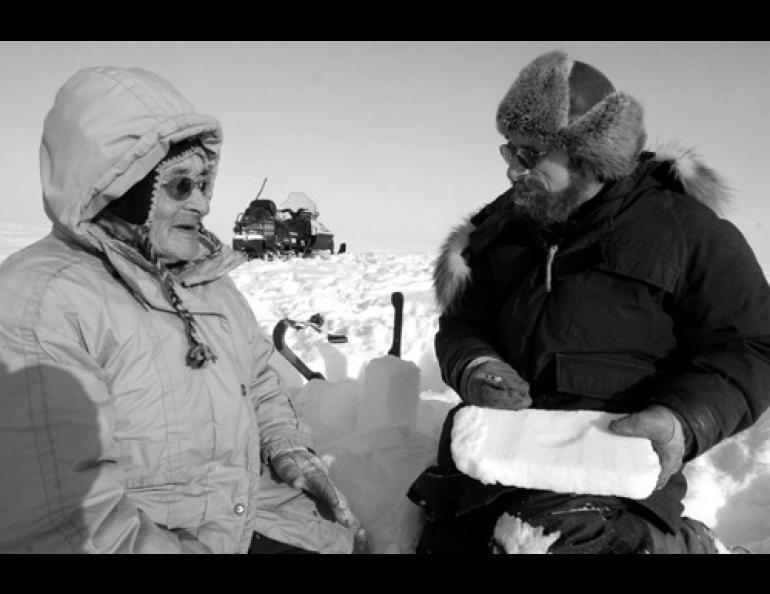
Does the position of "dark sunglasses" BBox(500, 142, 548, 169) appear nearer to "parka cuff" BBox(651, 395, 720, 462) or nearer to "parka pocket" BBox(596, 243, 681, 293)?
"parka pocket" BBox(596, 243, 681, 293)

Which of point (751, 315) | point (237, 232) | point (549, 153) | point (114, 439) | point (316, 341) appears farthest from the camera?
point (237, 232)

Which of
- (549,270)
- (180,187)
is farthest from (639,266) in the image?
(180,187)

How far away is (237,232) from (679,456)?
13.0 m

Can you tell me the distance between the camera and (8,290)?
1357 mm

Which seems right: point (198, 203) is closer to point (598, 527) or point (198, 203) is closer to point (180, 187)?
point (180, 187)

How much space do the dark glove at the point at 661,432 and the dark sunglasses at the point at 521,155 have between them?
92 centimetres

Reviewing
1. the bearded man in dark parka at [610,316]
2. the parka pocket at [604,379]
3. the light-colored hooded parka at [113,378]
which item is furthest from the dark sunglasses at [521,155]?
the light-colored hooded parka at [113,378]

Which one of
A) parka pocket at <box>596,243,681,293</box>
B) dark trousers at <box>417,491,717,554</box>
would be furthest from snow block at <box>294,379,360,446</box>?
parka pocket at <box>596,243,681,293</box>

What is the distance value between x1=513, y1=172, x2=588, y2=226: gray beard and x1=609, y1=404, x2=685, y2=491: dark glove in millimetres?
734

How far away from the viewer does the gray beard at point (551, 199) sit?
1.94 m

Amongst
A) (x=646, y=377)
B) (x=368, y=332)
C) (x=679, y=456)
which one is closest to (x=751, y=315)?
(x=646, y=377)

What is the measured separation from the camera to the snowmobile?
13570 millimetres

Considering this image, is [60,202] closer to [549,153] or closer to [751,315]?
[549,153]

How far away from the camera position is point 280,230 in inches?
553
